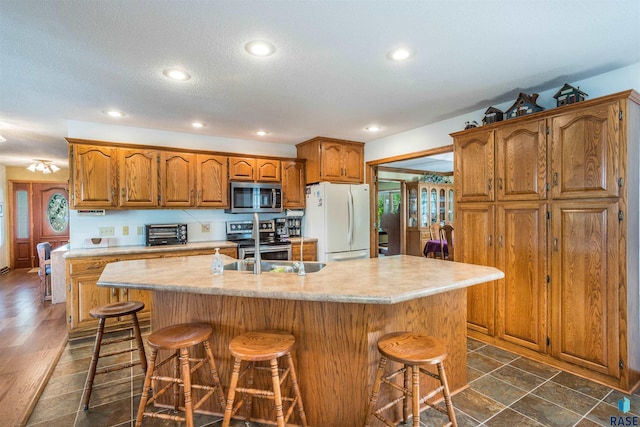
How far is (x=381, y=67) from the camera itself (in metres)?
2.41

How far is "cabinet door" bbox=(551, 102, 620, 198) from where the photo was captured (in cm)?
225

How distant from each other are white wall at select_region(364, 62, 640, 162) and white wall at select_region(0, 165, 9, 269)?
26.2 ft

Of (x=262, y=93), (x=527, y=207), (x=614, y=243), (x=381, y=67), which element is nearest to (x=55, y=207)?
(x=262, y=93)

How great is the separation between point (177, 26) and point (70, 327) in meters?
3.23

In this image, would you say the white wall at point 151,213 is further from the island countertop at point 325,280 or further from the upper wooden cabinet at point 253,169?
the island countertop at point 325,280

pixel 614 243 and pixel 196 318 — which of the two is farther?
pixel 614 243

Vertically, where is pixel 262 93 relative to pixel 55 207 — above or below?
above

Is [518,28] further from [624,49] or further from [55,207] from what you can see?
[55,207]

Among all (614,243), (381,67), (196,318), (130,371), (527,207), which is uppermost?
(381,67)

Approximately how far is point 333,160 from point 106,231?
3.10 m

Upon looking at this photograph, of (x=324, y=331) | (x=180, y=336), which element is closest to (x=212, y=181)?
(x=180, y=336)

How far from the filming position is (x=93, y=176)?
3.65 meters

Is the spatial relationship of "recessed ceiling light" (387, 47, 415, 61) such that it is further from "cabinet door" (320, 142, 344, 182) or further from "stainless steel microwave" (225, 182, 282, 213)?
"stainless steel microwave" (225, 182, 282, 213)

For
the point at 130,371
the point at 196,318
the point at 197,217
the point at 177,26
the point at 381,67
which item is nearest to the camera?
the point at 177,26
